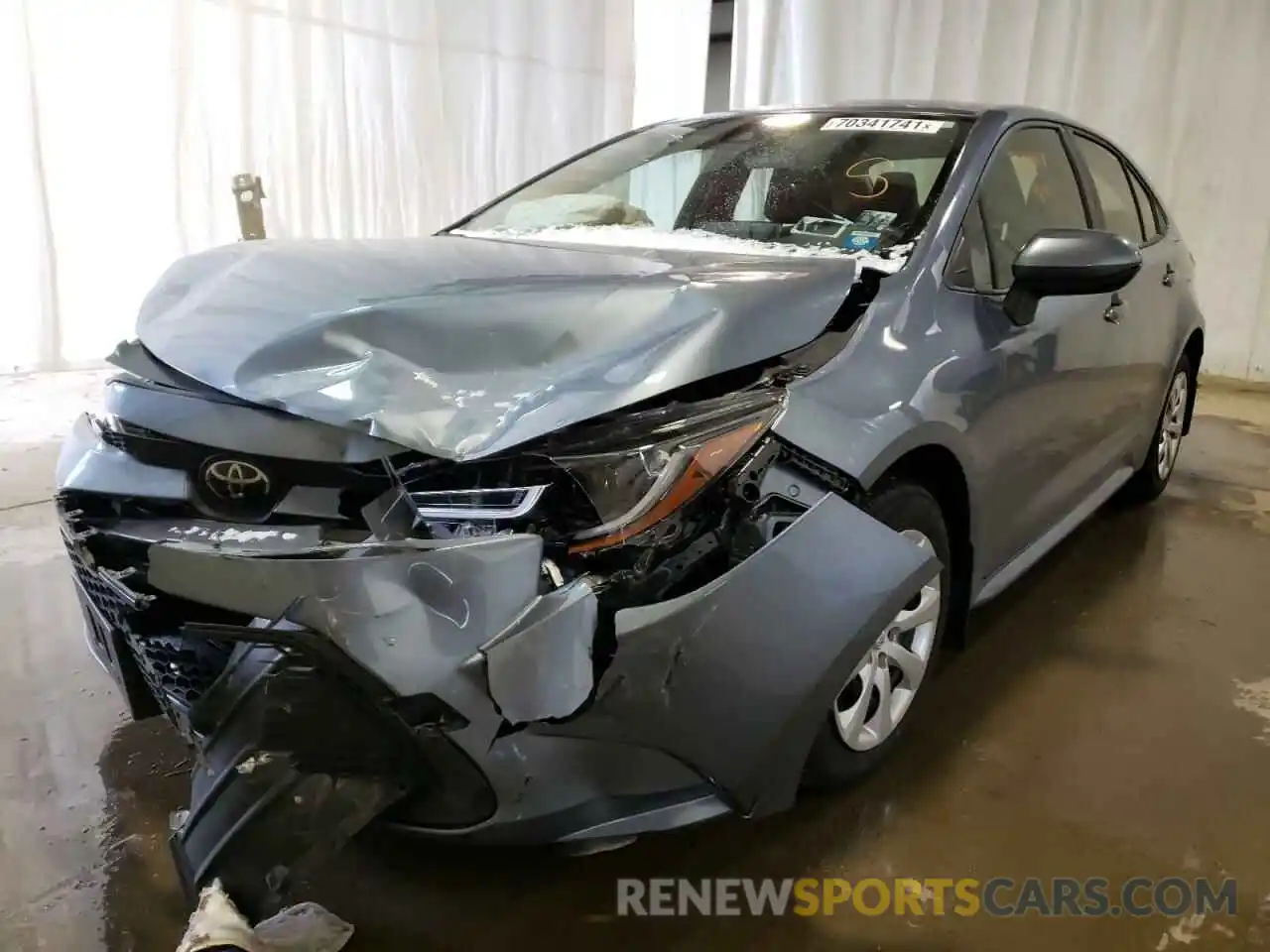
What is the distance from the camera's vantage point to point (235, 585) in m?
1.16

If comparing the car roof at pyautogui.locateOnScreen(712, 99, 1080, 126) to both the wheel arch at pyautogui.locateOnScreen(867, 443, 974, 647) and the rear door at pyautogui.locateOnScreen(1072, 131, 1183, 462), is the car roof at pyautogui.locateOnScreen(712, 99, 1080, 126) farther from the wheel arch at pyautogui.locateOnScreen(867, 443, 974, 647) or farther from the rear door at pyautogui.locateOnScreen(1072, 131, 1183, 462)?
the wheel arch at pyautogui.locateOnScreen(867, 443, 974, 647)

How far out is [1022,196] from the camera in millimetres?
2234

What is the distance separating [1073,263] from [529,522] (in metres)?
1.18

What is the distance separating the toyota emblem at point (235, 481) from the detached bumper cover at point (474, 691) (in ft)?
0.28

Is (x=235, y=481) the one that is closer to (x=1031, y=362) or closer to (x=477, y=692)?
(x=477, y=692)

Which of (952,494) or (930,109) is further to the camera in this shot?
(930,109)

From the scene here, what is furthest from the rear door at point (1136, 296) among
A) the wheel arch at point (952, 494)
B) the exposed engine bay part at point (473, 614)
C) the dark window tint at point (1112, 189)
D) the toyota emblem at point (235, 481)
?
the toyota emblem at point (235, 481)

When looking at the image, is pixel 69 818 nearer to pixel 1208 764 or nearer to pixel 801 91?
pixel 1208 764

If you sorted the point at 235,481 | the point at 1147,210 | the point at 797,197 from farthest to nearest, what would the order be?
the point at 1147,210 → the point at 797,197 → the point at 235,481

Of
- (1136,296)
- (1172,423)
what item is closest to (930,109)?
(1136,296)

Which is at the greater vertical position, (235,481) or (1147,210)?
(1147,210)

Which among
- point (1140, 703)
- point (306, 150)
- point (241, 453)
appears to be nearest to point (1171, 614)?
point (1140, 703)

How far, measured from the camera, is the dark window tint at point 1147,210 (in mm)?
2957

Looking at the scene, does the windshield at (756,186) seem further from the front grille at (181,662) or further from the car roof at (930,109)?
the front grille at (181,662)
